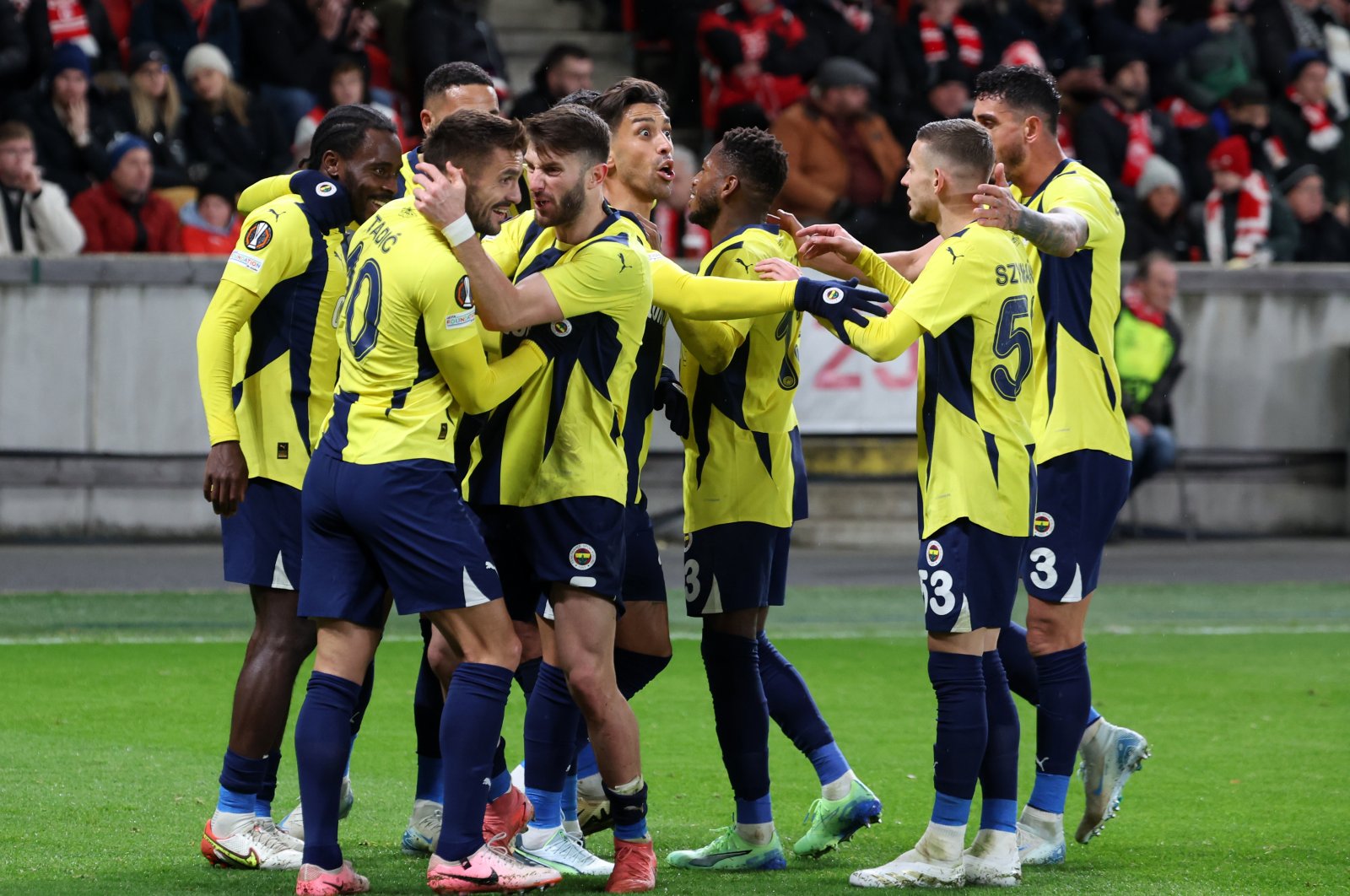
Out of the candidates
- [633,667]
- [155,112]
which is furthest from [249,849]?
[155,112]

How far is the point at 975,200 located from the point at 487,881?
228 cm

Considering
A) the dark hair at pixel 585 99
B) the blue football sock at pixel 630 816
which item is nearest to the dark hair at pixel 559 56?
the dark hair at pixel 585 99

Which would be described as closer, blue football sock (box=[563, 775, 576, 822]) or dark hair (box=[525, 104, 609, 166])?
dark hair (box=[525, 104, 609, 166])

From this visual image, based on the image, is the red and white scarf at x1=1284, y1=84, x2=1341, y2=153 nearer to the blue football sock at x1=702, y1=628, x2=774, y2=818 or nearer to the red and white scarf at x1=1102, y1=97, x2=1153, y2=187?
the red and white scarf at x1=1102, y1=97, x2=1153, y2=187

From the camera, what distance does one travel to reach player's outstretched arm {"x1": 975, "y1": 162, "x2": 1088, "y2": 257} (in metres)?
5.20

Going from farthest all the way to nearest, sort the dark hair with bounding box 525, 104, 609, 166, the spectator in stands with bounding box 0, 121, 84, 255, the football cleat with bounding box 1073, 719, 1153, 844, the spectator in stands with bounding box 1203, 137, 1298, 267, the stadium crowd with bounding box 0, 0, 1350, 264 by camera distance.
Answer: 1. the spectator in stands with bounding box 1203, 137, 1298, 267
2. the stadium crowd with bounding box 0, 0, 1350, 264
3. the spectator in stands with bounding box 0, 121, 84, 255
4. the football cleat with bounding box 1073, 719, 1153, 844
5. the dark hair with bounding box 525, 104, 609, 166

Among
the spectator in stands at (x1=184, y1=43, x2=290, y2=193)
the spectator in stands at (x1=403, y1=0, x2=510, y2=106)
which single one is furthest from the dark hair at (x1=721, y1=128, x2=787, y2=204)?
the spectator in stands at (x1=403, y1=0, x2=510, y2=106)

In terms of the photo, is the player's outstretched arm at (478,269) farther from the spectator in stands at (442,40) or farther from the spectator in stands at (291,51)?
the spectator in stands at (442,40)

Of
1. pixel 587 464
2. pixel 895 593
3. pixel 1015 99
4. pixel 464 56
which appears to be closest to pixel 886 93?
pixel 464 56

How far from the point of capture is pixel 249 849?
5.35 meters

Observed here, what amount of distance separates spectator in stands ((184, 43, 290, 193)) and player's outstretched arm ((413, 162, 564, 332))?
31.6 feet

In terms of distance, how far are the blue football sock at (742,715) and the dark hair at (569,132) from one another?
60.0 inches

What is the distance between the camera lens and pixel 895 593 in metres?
12.2

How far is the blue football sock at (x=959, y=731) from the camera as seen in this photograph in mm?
5180
